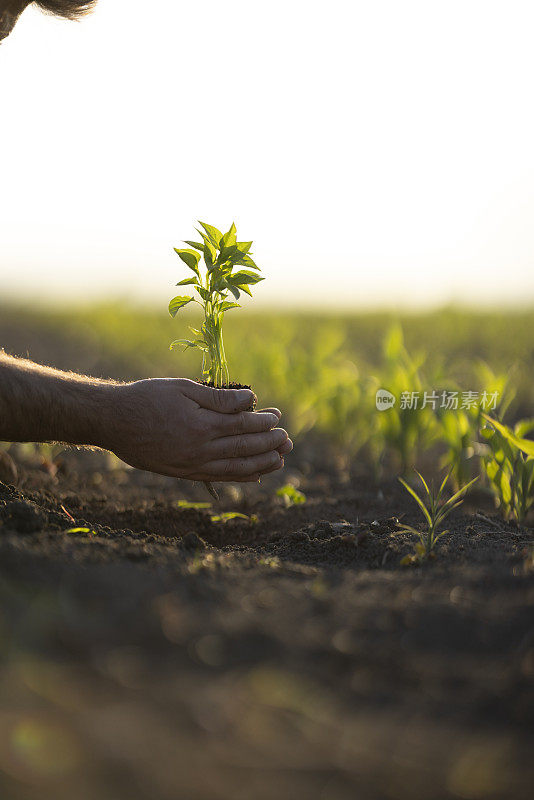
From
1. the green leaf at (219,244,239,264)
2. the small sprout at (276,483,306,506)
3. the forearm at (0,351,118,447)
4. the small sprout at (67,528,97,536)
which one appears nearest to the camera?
the small sprout at (67,528,97,536)

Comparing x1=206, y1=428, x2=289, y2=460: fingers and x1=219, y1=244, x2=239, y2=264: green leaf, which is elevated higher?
x1=219, y1=244, x2=239, y2=264: green leaf

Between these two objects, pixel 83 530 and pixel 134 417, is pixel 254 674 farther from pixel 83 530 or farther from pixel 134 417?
pixel 134 417

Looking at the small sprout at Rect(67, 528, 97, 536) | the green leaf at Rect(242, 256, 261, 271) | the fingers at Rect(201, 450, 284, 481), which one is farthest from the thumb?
the small sprout at Rect(67, 528, 97, 536)

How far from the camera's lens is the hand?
2.10 m

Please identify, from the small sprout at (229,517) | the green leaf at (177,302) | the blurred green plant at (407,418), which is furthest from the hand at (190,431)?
the blurred green plant at (407,418)

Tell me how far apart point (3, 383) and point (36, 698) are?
1189mm

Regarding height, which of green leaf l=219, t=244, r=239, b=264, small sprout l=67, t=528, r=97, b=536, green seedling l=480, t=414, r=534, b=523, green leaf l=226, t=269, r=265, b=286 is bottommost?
small sprout l=67, t=528, r=97, b=536

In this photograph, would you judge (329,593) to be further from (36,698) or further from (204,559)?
(36,698)

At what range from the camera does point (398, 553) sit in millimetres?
2021

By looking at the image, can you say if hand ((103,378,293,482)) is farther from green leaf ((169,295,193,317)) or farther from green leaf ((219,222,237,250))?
green leaf ((219,222,237,250))

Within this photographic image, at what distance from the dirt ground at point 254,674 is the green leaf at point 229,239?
1.00 meters

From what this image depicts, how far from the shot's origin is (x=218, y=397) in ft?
7.11

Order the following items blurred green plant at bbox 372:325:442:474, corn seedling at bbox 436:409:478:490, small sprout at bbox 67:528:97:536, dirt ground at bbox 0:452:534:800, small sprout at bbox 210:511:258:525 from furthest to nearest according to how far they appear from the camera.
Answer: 1. blurred green plant at bbox 372:325:442:474
2. corn seedling at bbox 436:409:478:490
3. small sprout at bbox 210:511:258:525
4. small sprout at bbox 67:528:97:536
5. dirt ground at bbox 0:452:534:800

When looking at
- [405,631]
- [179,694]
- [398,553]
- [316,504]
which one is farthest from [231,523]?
[179,694]
